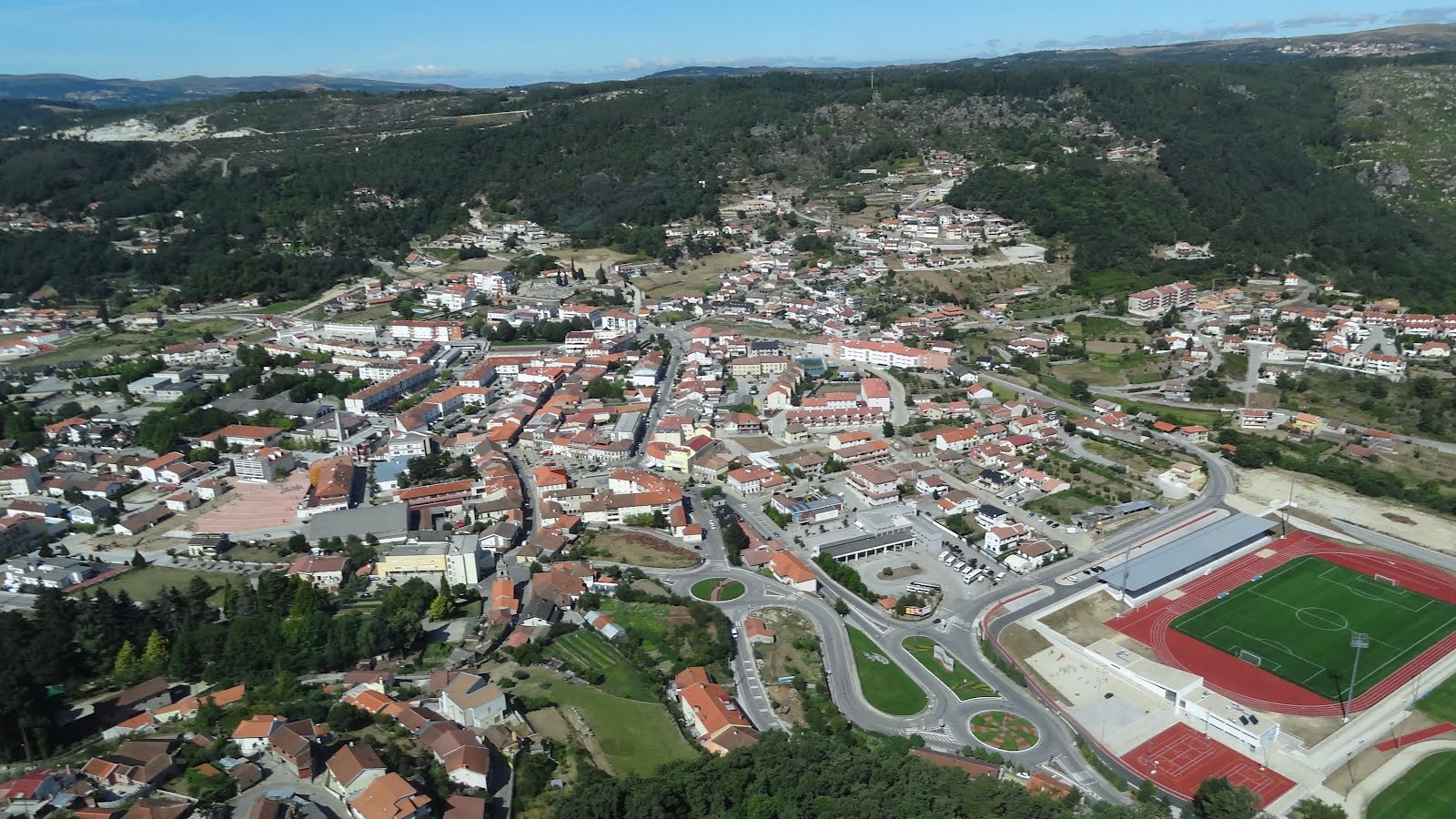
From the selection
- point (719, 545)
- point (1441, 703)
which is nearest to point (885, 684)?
point (719, 545)

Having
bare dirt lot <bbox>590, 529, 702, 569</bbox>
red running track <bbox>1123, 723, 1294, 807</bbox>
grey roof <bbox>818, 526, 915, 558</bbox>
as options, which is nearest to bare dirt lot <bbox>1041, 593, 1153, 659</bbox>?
red running track <bbox>1123, 723, 1294, 807</bbox>

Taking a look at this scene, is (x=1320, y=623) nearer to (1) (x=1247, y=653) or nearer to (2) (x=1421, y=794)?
(1) (x=1247, y=653)

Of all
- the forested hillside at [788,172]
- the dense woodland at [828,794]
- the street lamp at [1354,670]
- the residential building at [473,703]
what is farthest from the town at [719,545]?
the forested hillside at [788,172]

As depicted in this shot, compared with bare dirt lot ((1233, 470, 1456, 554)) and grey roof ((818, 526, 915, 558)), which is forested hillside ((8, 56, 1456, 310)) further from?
grey roof ((818, 526, 915, 558))

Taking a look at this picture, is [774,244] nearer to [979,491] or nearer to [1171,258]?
[1171,258]

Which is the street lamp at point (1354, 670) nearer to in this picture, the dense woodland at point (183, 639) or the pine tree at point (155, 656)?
→ the dense woodland at point (183, 639)

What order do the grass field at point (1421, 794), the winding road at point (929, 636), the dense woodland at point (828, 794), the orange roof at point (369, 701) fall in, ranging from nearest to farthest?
the dense woodland at point (828, 794)
the grass field at point (1421, 794)
the winding road at point (929, 636)
the orange roof at point (369, 701)
